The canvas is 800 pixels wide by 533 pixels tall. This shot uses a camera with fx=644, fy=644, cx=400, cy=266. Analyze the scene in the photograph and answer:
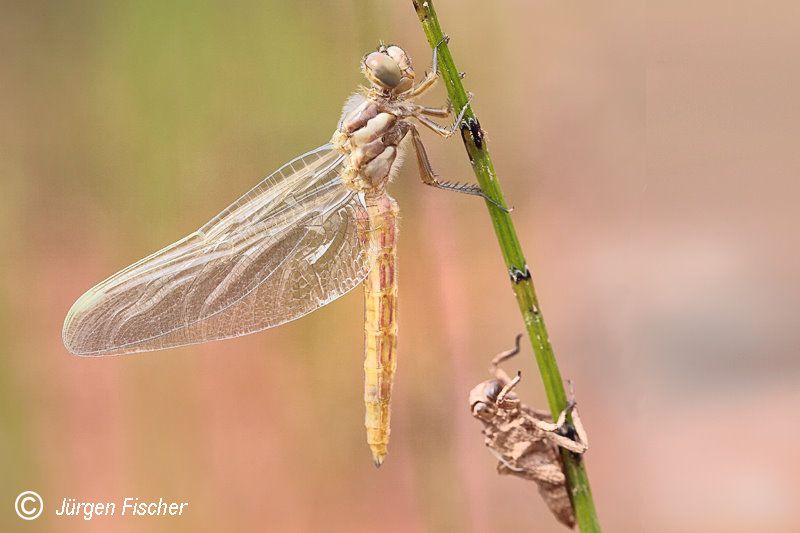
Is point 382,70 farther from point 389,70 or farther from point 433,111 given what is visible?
point 433,111

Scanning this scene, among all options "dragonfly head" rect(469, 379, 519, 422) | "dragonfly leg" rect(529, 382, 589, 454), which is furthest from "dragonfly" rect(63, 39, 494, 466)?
"dragonfly leg" rect(529, 382, 589, 454)

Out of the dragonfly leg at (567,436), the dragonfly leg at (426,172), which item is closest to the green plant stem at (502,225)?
the dragonfly leg at (567,436)

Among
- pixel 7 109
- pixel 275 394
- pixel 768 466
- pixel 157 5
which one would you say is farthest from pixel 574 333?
pixel 7 109

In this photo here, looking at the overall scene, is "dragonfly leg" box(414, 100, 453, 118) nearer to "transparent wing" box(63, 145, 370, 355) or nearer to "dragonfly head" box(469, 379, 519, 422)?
"transparent wing" box(63, 145, 370, 355)

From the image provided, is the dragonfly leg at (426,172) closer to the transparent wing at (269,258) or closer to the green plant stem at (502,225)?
the transparent wing at (269,258)

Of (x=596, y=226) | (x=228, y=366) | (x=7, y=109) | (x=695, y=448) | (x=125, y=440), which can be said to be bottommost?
(x=695, y=448)

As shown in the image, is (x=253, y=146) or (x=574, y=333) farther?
(x=574, y=333)

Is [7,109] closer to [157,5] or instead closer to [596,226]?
[157,5]
